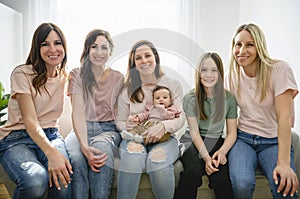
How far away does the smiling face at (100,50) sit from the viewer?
1744 mm

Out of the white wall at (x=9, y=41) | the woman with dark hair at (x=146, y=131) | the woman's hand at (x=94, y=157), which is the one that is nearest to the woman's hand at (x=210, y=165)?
the woman with dark hair at (x=146, y=131)

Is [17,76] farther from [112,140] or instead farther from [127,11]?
[127,11]

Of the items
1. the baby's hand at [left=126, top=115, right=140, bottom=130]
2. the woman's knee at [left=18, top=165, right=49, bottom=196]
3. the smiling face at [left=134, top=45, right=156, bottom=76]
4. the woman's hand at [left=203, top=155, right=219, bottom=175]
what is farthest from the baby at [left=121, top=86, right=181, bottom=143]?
the woman's knee at [left=18, top=165, right=49, bottom=196]

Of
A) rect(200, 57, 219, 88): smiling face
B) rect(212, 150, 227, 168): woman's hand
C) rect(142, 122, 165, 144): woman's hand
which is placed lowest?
rect(212, 150, 227, 168): woman's hand

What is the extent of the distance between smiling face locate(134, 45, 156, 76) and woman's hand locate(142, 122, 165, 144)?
27cm

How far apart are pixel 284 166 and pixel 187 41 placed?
127 cm

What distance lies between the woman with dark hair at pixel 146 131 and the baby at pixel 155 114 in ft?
0.06

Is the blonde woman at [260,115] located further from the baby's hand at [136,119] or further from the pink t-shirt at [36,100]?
the pink t-shirt at [36,100]

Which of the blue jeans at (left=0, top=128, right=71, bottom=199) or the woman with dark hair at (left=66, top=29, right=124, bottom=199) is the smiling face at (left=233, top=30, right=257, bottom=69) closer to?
the woman with dark hair at (left=66, top=29, right=124, bottom=199)

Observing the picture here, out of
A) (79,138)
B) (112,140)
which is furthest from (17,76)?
(112,140)

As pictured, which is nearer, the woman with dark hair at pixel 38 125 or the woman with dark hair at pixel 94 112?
the woman with dark hair at pixel 38 125

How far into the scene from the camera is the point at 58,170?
1491 millimetres

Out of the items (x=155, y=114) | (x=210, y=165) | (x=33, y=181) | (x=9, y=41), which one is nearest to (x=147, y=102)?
(x=155, y=114)

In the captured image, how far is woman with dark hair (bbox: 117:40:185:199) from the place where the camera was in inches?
60.9
